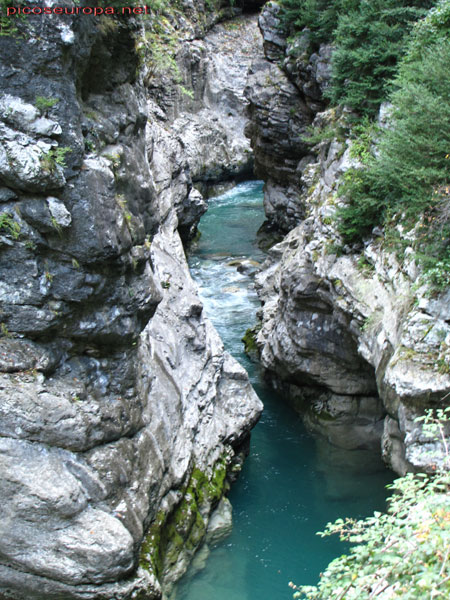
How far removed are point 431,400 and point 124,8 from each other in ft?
23.9

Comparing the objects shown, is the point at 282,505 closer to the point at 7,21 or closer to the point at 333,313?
the point at 333,313

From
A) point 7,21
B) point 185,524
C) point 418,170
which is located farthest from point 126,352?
point 418,170

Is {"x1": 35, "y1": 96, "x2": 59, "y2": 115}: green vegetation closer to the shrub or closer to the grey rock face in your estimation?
the grey rock face

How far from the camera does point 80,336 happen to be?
25.1ft

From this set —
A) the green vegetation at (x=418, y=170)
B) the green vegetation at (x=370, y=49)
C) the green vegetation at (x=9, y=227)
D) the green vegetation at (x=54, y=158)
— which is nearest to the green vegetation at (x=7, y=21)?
the green vegetation at (x=54, y=158)

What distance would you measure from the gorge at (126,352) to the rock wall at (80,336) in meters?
0.02

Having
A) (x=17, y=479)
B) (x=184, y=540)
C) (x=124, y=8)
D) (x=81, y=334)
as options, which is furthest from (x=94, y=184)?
(x=184, y=540)

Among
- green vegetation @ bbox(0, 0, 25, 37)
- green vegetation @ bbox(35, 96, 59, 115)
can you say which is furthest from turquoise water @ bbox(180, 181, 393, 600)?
green vegetation @ bbox(0, 0, 25, 37)

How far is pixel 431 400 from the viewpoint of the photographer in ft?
25.2

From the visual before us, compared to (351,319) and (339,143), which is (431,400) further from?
(339,143)

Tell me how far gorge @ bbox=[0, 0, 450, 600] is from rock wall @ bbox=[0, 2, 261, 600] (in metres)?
0.02

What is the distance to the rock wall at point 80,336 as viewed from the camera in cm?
657

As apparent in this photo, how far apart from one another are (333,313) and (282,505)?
441 cm

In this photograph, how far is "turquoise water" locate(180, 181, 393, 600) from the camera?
9828 millimetres
